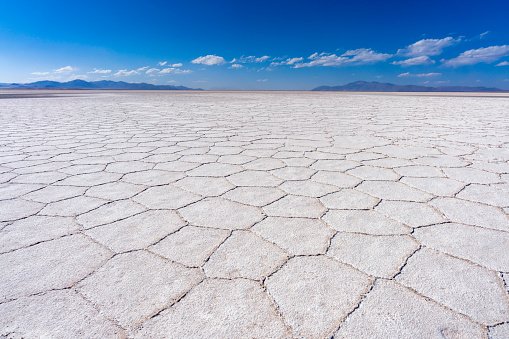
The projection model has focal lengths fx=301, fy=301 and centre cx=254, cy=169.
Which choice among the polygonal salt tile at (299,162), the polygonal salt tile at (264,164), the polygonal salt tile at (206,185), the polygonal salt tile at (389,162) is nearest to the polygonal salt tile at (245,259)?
the polygonal salt tile at (206,185)

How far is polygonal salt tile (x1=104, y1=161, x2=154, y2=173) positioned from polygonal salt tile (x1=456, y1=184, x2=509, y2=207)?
181 centimetres

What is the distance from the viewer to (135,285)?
2.79ft

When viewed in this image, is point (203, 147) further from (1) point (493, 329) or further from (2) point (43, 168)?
(1) point (493, 329)

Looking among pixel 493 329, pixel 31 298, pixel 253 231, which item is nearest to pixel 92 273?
pixel 31 298

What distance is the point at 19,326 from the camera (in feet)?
2.33

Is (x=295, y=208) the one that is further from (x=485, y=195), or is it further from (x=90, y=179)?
(x=90, y=179)

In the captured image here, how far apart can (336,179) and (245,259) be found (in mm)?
920

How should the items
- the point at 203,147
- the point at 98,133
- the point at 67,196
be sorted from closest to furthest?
the point at 67,196, the point at 203,147, the point at 98,133

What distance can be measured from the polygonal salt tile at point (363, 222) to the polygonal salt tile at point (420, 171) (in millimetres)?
671

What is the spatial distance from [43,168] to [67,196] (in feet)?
2.25

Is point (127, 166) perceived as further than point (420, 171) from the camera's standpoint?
Yes

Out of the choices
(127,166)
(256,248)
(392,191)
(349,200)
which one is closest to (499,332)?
(256,248)

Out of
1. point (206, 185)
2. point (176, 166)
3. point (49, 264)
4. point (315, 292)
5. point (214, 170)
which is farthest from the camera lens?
point (176, 166)

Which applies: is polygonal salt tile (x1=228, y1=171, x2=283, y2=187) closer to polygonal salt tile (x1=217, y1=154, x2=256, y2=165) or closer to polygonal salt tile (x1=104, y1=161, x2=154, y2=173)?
polygonal salt tile (x1=217, y1=154, x2=256, y2=165)
